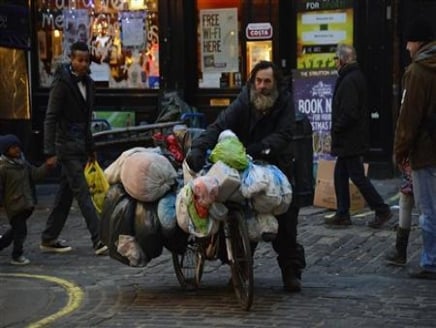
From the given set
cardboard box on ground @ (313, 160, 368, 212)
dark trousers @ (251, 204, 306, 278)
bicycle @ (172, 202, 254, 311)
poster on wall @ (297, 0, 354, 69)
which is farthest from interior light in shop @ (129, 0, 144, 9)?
dark trousers @ (251, 204, 306, 278)

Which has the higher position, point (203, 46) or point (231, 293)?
point (203, 46)

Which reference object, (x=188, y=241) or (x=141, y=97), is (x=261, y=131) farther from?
(x=141, y=97)

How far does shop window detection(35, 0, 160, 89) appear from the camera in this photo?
12484mm

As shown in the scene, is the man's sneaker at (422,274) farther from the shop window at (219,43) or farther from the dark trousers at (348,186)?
the shop window at (219,43)

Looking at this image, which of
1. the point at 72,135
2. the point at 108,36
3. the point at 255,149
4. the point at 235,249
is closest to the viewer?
the point at 235,249

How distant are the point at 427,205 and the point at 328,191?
3.17m

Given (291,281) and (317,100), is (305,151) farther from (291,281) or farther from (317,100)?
(291,281)

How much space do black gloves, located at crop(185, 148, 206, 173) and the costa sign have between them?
20.5ft

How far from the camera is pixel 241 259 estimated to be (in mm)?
5754

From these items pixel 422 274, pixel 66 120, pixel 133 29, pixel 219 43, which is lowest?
pixel 422 274

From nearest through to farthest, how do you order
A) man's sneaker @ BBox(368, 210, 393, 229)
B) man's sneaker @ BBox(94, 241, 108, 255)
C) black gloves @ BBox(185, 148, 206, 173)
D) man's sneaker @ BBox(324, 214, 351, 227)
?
1. black gloves @ BBox(185, 148, 206, 173)
2. man's sneaker @ BBox(94, 241, 108, 255)
3. man's sneaker @ BBox(368, 210, 393, 229)
4. man's sneaker @ BBox(324, 214, 351, 227)

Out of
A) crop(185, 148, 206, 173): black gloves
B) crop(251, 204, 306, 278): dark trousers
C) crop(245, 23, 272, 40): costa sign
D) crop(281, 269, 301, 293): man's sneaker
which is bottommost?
crop(281, 269, 301, 293): man's sneaker

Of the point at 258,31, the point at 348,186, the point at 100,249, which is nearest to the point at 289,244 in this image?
the point at 100,249

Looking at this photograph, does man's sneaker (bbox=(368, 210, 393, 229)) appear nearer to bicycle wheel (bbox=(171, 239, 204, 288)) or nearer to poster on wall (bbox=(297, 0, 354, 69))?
bicycle wheel (bbox=(171, 239, 204, 288))
